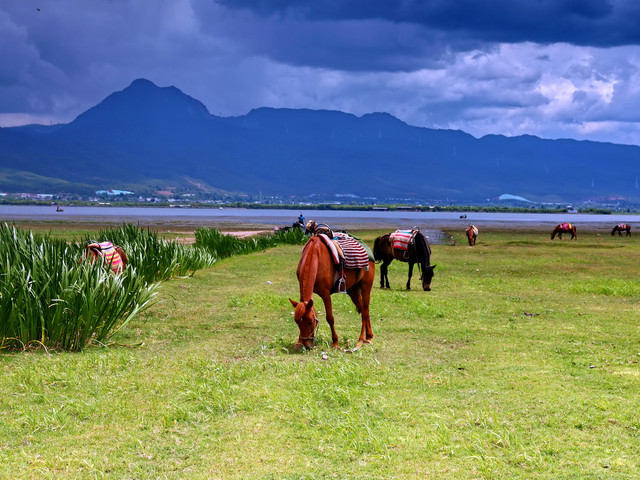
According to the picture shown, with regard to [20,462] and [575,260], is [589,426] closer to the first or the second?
[20,462]

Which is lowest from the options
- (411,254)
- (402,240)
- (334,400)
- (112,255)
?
(334,400)

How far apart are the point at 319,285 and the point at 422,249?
10030 millimetres

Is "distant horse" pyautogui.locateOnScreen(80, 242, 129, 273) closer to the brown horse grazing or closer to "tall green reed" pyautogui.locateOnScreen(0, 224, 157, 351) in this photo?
"tall green reed" pyautogui.locateOnScreen(0, 224, 157, 351)

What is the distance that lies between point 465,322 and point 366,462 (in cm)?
825

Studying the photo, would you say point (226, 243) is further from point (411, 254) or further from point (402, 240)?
point (411, 254)

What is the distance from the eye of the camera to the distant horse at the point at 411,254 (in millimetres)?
19016

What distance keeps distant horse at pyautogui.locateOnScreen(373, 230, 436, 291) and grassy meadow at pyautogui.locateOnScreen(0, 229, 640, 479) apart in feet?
14.6

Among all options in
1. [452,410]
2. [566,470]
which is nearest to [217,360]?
[452,410]

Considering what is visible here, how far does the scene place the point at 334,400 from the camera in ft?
24.8

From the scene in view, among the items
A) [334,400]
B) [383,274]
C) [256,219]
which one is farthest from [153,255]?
[256,219]

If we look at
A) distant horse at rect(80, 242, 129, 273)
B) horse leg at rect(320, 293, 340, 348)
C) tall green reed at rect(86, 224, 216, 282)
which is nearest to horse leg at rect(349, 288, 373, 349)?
horse leg at rect(320, 293, 340, 348)

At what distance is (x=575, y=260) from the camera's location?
30156 mm

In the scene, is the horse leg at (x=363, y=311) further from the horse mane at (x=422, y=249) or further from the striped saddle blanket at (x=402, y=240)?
the striped saddle blanket at (x=402, y=240)

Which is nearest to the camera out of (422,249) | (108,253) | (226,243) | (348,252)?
(348,252)
